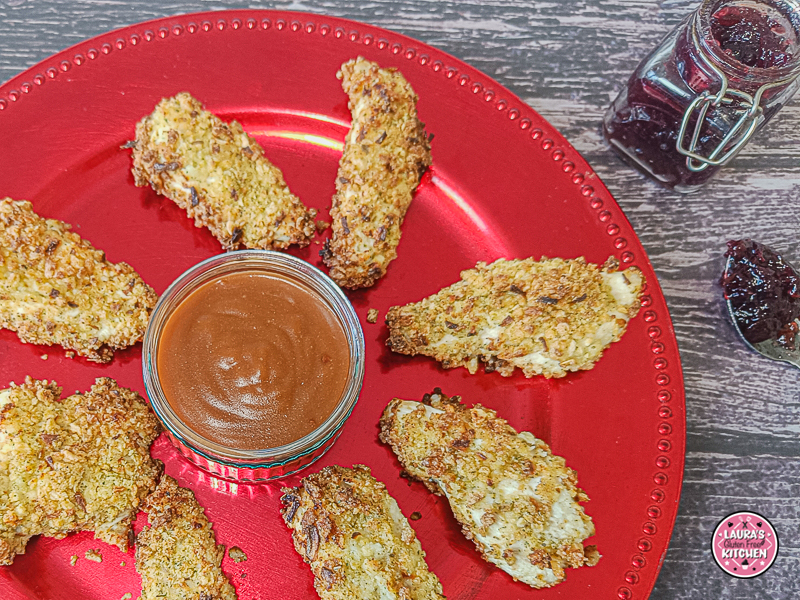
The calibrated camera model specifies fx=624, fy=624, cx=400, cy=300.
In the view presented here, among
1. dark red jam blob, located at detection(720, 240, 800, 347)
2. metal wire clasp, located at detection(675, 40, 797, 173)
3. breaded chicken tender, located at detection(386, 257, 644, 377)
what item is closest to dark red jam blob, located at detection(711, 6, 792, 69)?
metal wire clasp, located at detection(675, 40, 797, 173)

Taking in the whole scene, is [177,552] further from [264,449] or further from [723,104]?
[723,104]

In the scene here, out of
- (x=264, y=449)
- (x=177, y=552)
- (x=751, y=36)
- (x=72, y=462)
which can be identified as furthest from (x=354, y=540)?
(x=751, y=36)

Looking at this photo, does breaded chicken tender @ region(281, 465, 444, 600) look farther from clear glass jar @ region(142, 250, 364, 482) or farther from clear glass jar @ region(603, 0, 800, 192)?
clear glass jar @ region(603, 0, 800, 192)

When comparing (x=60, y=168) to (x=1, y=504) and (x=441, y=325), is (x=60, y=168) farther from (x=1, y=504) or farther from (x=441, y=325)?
(x=441, y=325)

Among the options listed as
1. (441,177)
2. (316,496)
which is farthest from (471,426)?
(441,177)

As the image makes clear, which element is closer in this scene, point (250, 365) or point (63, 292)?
point (250, 365)

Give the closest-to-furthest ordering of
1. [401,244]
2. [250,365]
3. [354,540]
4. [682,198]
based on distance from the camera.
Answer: [250,365] < [354,540] < [401,244] < [682,198]

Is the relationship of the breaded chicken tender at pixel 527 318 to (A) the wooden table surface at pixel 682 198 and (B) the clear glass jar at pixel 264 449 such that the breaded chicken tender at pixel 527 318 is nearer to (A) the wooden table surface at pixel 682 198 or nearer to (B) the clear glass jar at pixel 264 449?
(B) the clear glass jar at pixel 264 449

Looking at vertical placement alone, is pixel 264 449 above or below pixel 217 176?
below
